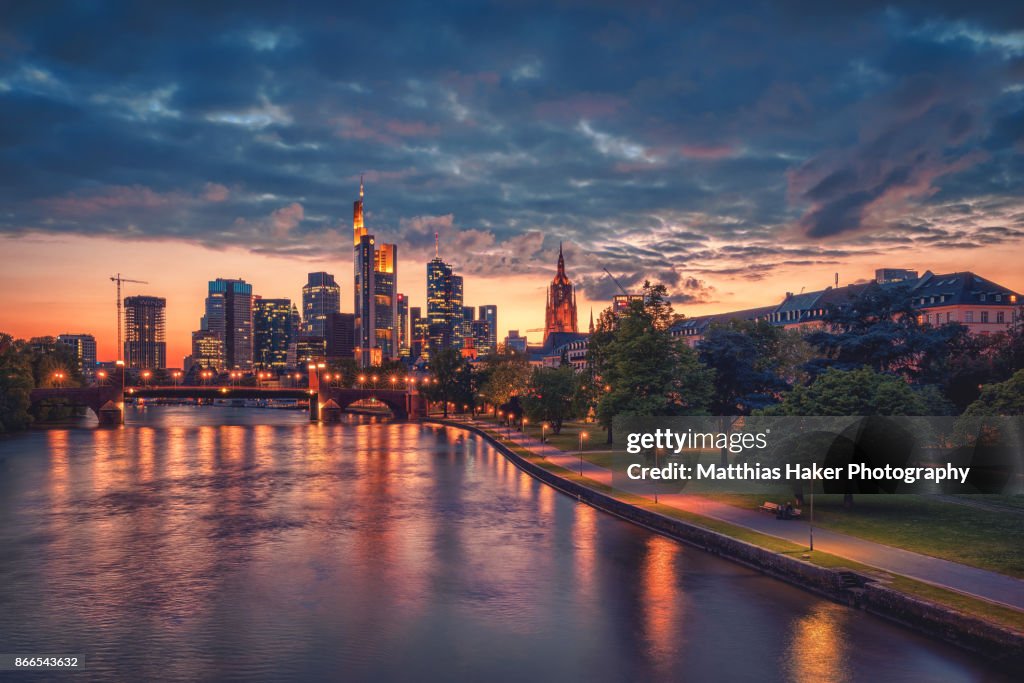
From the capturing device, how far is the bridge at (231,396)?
157 meters

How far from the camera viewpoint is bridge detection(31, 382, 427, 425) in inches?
6171

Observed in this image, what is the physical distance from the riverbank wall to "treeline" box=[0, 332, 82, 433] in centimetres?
11540

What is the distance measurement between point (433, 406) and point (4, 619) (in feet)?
562

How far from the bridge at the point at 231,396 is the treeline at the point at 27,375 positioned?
3.81 meters

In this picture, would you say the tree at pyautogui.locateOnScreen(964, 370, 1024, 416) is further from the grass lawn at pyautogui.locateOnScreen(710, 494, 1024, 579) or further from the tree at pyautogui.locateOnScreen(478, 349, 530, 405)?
the tree at pyautogui.locateOnScreen(478, 349, 530, 405)

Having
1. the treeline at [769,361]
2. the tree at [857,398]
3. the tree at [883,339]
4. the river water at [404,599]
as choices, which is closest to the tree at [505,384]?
the treeline at [769,361]

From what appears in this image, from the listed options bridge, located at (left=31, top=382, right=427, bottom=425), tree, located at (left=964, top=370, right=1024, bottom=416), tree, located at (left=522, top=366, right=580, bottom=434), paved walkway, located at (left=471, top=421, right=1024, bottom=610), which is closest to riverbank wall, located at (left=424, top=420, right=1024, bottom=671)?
paved walkway, located at (left=471, top=421, right=1024, bottom=610)

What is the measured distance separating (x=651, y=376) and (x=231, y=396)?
124587 millimetres

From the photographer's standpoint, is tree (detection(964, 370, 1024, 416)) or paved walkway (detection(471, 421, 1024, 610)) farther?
tree (detection(964, 370, 1024, 416))

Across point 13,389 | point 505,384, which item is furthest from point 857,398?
point 13,389

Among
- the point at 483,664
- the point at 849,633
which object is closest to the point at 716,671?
the point at 849,633

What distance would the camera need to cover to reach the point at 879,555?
30.8m

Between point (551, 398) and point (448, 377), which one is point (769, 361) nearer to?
point (551, 398)

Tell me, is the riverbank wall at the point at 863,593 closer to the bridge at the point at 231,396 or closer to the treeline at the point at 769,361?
the treeline at the point at 769,361
